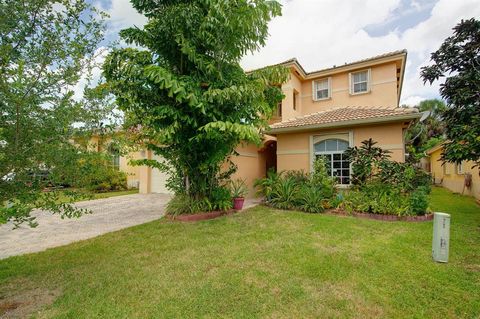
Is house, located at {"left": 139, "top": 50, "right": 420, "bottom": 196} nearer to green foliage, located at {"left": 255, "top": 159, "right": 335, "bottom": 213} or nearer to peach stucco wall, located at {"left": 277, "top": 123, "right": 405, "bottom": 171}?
peach stucco wall, located at {"left": 277, "top": 123, "right": 405, "bottom": 171}

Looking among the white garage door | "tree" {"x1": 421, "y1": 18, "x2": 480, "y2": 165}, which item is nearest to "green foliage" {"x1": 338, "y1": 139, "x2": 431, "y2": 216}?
"tree" {"x1": 421, "y1": 18, "x2": 480, "y2": 165}

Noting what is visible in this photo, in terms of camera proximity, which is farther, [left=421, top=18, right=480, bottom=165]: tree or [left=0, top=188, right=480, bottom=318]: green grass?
[left=421, top=18, right=480, bottom=165]: tree

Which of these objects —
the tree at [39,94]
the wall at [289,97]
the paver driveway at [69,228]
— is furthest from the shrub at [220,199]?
the wall at [289,97]

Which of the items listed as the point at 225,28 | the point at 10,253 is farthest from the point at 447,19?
the point at 10,253

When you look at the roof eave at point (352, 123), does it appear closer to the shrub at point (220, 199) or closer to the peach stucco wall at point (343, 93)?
the peach stucco wall at point (343, 93)

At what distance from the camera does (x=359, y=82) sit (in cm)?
1239

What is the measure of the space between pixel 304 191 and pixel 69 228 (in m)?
7.83

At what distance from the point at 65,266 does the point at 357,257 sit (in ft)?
17.8

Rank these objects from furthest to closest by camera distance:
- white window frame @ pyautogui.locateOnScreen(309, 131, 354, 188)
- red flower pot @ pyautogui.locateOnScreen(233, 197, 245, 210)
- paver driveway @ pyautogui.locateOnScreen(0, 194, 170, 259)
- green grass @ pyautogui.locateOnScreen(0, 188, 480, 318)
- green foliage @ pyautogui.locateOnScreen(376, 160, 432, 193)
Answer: white window frame @ pyautogui.locateOnScreen(309, 131, 354, 188)
red flower pot @ pyautogui.locateOnScreen(233, 197, 245, 210)
green foliage @ pyautogui.locateOnScreen(376, 160, 432, 193)
paver driveway @ pyautogui.locateOnScreen(0, 194, 170, 259)
green grass @ pyautogui.locateOnScreen(0, 188, 480, 318)

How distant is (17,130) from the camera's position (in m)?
2.67

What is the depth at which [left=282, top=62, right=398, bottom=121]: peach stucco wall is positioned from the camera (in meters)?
11.5

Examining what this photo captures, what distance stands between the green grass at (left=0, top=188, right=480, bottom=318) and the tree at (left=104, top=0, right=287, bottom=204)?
264 cm

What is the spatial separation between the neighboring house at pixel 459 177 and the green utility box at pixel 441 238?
23.3 feet

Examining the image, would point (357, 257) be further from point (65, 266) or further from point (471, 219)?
point (471, 219)
